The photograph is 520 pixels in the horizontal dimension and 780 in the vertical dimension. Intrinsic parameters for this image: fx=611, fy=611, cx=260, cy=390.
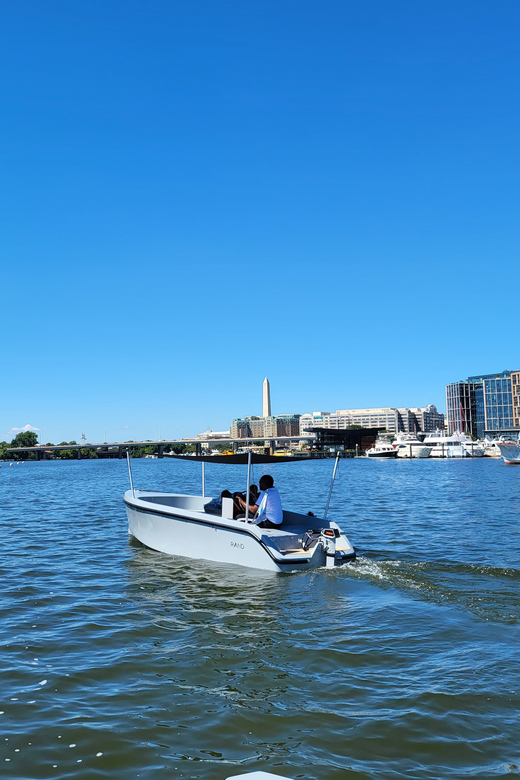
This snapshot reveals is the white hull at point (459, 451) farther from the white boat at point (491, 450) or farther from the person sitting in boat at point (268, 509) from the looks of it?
the person sitting in boat at point (268, 509)

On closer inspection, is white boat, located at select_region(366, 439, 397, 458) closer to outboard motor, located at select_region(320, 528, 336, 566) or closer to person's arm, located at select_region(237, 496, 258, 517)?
person's arm, located at select_region(237, 496, 258, 517)

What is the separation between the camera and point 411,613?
1002 centimetres

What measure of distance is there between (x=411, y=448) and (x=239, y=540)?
133 metres

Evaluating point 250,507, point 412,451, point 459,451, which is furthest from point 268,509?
point 412,451

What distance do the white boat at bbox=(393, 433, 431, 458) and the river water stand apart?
419 feet

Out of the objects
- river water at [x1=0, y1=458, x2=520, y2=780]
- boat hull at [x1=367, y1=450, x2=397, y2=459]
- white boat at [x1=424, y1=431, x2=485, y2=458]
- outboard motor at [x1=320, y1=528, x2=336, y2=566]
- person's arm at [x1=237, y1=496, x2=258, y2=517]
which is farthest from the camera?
boat hull at [x1=367, y1=450, x2=397, y2=459]

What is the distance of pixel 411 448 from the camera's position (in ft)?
464

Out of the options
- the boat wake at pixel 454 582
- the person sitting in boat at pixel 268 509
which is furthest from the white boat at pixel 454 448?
the person sitting in boat at pixel 268 509

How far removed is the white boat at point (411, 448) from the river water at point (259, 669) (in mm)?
127803

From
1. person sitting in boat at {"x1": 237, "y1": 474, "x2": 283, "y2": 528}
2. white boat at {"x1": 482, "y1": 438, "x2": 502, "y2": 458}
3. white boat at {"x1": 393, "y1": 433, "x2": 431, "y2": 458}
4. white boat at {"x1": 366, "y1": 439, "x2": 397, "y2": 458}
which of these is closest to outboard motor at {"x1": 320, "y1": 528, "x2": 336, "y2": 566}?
person sitting in boat at {"x1": 237, "y1": 474, "x2": 283, "y2": 528}

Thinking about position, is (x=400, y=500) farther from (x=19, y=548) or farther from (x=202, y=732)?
(x=202, y=732)

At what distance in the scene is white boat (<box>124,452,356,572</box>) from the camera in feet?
43.5

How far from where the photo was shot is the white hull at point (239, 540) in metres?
13.2

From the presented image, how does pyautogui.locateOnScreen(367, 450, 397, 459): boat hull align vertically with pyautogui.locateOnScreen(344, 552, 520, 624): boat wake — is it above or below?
below
